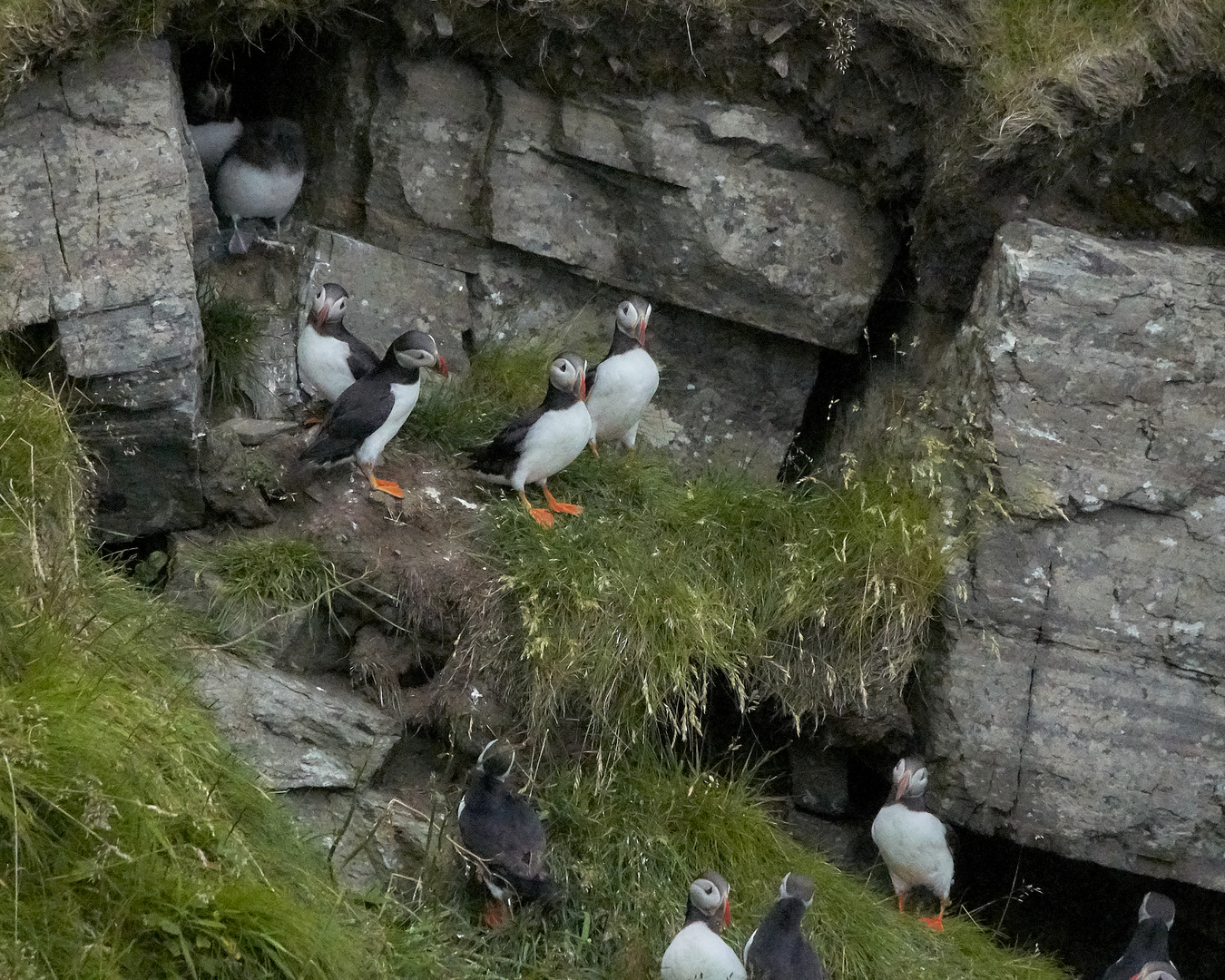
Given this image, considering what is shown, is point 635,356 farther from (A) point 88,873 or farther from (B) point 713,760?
(A) point 88,873

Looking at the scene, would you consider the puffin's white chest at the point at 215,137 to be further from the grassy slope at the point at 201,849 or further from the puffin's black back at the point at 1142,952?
Answer: the puffin's black back at the point at 1142,952

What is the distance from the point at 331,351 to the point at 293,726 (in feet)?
5.46

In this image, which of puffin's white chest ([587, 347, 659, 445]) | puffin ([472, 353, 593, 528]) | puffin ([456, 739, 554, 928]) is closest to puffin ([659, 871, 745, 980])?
puffin ([456, 739, 554, 928])

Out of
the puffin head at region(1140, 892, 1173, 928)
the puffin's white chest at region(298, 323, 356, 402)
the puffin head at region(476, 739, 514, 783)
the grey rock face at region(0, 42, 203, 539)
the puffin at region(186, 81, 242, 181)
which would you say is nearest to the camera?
the puffin head at region(476, 739, 514, 783)

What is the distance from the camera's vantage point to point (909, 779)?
5410 millimetres

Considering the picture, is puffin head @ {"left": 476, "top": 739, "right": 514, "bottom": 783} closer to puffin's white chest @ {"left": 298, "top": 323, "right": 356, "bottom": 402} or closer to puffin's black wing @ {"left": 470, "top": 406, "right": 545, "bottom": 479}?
puffin's black wing @ {"left": 470, "top": 406, "right": 545, "bottom": 479}

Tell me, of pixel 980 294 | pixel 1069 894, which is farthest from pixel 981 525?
pixel 1069 894

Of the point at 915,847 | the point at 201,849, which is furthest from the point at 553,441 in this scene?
the point at 201,849

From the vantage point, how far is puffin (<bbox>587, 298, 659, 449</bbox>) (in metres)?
5.76

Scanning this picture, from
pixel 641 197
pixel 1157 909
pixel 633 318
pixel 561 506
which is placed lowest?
pixel 1157 909

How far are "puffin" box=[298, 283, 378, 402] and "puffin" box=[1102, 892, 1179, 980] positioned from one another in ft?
12.2

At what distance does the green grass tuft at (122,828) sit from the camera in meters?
3.21

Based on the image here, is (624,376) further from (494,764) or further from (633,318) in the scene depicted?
(494,764)

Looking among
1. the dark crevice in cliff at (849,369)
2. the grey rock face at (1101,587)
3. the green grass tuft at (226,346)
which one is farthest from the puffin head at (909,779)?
the green grass tuft at (226,346)
